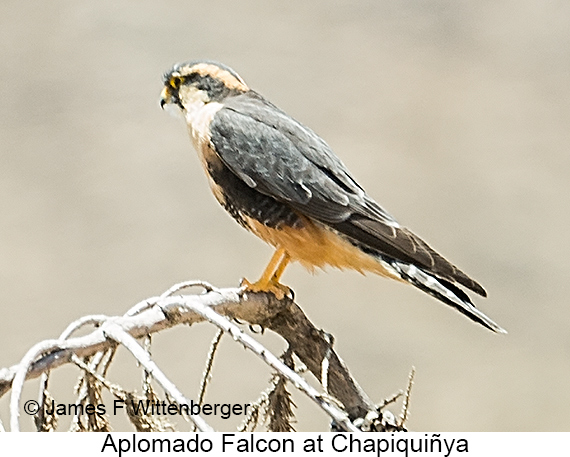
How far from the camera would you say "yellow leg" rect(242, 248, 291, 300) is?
1599mm

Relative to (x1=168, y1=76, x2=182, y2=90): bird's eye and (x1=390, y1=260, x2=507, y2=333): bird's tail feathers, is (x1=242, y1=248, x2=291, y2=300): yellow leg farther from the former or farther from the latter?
(x1=168, y1=76, x2=182, y2=90): bird's eye

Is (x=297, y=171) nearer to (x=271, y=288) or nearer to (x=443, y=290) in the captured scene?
(x=271, y=288)

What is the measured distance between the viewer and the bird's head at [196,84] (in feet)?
5.58

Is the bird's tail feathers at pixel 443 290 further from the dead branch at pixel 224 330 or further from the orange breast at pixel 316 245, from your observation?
the dead branch at pixel 224 330

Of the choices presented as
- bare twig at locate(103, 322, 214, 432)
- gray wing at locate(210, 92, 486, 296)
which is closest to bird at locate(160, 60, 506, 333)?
gray wing at locate(210, 92, 486, 296)

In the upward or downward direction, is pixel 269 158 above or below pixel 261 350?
above

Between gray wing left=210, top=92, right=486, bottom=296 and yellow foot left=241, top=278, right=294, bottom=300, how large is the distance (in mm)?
175

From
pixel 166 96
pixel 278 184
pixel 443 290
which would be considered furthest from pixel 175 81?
pixel 443 290

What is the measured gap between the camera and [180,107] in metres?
1.76

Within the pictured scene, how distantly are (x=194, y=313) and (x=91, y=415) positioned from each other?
0.24 m
